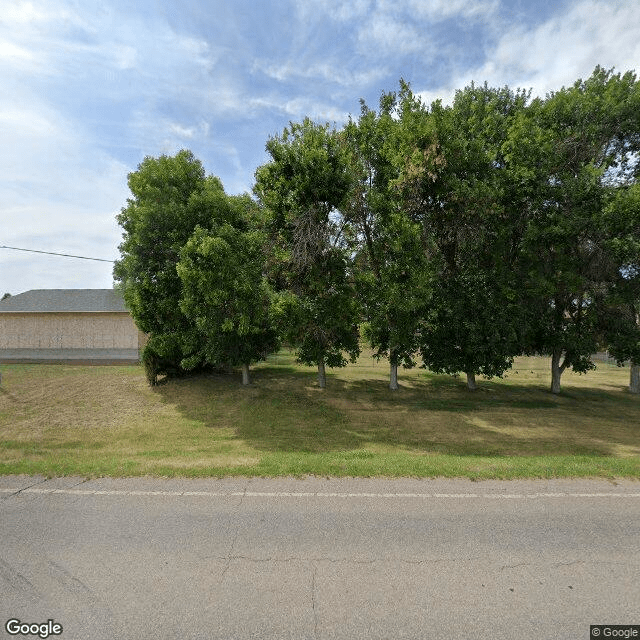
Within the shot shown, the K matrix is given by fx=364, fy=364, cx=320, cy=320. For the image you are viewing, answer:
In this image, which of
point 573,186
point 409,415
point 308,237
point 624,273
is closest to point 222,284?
point 308,237

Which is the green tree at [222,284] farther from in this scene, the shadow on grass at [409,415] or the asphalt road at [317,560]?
the asphalt road at [317,560]

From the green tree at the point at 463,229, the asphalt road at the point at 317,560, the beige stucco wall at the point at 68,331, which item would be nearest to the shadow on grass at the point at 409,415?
the green tree at the point at 463,229

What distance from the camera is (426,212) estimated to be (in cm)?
1432

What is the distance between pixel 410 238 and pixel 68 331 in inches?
907

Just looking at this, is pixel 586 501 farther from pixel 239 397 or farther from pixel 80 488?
pixel 239 397

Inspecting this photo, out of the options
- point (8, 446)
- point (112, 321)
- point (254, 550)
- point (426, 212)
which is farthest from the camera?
point (112, 321)

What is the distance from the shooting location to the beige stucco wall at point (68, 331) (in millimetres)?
23828

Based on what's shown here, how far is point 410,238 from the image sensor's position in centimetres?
1289

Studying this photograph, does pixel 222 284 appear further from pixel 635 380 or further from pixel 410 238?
pixel 635 380

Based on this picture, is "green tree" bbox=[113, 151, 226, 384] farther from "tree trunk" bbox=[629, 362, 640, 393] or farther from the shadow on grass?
"tree trunk" bbox=[629, 362, 640, 393]

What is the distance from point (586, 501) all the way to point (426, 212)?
11.2 metres

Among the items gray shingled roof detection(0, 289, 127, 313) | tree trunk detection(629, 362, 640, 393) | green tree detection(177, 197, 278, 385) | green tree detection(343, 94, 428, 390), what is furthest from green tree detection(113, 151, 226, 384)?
tree trunk detection(629, 362, 640, 393)

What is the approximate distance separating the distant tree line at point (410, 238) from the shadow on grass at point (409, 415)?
5.48ft

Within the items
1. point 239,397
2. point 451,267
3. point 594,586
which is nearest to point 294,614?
point 594,586
